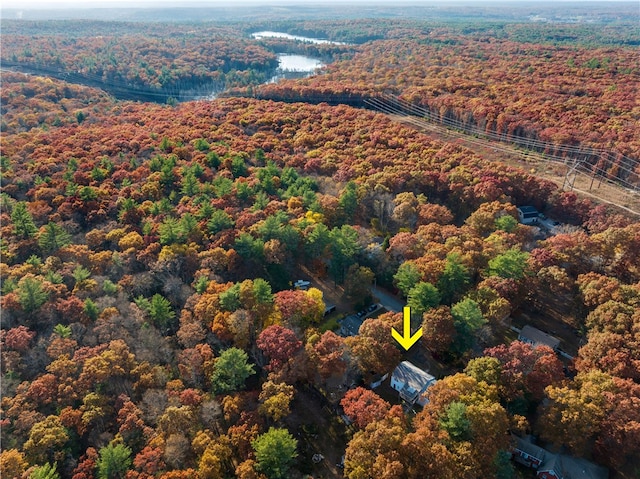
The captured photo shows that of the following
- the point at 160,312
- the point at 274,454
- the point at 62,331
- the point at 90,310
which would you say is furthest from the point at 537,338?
the point at 62,331

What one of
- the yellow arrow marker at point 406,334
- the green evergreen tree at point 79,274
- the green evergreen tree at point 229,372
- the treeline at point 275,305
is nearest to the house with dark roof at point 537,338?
the treeline at point 275,305

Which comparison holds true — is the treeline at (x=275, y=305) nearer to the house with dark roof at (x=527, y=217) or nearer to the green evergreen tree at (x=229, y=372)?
the green evergreen tree at (x=229, y=372)

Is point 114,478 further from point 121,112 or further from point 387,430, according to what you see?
point 121,112

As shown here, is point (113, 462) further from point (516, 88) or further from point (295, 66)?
point (295, 66)

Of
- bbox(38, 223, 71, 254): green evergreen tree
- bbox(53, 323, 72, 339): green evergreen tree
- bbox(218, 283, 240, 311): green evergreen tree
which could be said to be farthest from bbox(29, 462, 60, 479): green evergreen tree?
bbox(38, 223, 71, 254): green evergreen tree

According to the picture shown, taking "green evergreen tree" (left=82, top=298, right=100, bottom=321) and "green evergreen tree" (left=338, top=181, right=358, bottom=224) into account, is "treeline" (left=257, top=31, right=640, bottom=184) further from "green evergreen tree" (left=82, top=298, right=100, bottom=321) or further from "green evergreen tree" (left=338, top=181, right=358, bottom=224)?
"green evergreen tree" (left=82, top=298, right=100, bottom=321)

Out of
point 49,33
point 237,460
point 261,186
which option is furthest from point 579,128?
point 49,33
